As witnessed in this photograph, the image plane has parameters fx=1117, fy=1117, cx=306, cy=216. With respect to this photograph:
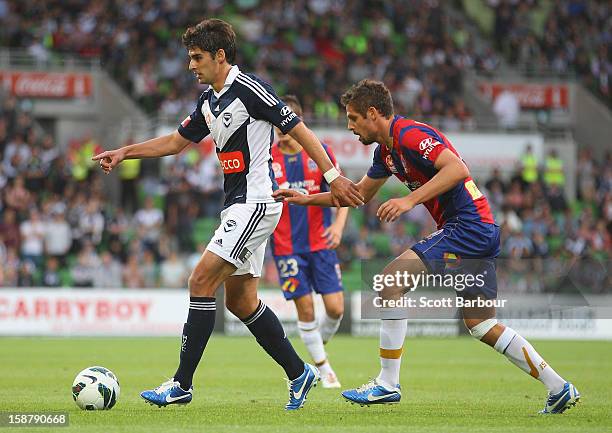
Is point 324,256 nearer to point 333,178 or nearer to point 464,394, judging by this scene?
point 464,394

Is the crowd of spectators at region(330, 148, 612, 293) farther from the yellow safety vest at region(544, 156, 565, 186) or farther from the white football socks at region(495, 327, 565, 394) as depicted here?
the white football socks at region(495, 327, 565, 394)

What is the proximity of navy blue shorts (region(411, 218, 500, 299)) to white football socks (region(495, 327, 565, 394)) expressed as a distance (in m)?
0.33

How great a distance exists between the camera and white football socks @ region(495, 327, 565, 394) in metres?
8.08

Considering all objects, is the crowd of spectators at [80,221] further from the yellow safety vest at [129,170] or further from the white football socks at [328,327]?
the white football socks at [328,327]

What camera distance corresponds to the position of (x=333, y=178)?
790 cm

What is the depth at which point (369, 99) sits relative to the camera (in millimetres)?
8102

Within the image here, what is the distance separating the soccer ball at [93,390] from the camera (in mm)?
8195

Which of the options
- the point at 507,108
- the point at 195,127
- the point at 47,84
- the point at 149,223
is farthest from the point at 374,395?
the point at 507,108

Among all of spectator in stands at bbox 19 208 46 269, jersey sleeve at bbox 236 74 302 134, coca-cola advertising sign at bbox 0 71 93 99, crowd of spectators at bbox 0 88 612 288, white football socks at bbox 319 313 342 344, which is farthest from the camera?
coca-cola advertising sign at bbox 0 71 93 99

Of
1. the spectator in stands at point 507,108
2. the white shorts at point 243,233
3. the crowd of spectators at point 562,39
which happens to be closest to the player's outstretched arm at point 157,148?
the white shorts at point 243,233

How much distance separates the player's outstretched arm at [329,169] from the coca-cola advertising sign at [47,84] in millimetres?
21156

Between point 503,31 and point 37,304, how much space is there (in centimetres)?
1968

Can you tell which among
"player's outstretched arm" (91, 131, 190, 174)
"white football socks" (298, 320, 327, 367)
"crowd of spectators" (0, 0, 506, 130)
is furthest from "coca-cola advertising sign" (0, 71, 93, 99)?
"player's outstretched arm" (91, 131, 190, 174)

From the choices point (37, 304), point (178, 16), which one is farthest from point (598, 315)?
point (178, 16)
